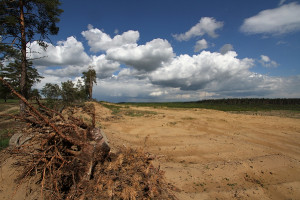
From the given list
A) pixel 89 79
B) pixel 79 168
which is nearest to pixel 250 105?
pixel 89 79

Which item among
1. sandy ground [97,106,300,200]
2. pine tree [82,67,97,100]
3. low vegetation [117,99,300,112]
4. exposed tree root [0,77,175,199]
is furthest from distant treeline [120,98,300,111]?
exposed tree root [0,77,175,199]

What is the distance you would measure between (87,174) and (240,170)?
16.4ft

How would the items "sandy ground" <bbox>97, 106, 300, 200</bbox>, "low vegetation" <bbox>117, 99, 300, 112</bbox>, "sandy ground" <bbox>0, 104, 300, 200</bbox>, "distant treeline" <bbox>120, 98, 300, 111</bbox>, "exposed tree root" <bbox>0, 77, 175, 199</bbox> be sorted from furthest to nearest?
"distant treeline" <bbox>120, 98, 300, 111</bbox> → "low vegetation" <bbox>117, 99, 300, 112</bbox> → "sandy ground" <bbox>97, 106, 300, 200</bbox> → "sandy ground" <bbox>0, 104, 300, 200</bbox> → "exposed tree root" <bbox>0, 77, 175, 199</bbox>

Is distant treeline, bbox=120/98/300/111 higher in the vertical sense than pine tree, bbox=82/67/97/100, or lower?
lower

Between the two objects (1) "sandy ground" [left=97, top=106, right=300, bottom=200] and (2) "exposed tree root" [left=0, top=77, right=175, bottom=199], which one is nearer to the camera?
(2) "exposed tree root" [left=0, top=77, right=175, bottom=199]

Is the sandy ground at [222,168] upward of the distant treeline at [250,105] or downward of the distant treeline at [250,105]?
downward

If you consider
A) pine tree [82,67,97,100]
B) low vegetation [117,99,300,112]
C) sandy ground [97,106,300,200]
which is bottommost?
sandy ground [97,106,300,200]

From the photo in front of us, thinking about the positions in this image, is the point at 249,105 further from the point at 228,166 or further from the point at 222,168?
the point at 222,168

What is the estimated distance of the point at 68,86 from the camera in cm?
2997

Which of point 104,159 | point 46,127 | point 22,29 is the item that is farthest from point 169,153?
point 22,29

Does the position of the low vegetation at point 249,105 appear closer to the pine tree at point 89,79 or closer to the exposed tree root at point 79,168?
the pine tree at point 89,79

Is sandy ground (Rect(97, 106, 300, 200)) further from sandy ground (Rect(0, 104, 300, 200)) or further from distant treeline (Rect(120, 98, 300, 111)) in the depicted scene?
distant treeline (Rect(120, 98, 300, 111))

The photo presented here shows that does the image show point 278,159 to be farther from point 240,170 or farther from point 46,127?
point 46,127

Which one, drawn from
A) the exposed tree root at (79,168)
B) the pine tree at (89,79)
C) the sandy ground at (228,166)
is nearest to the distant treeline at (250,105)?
the pine tree at (89,79)
